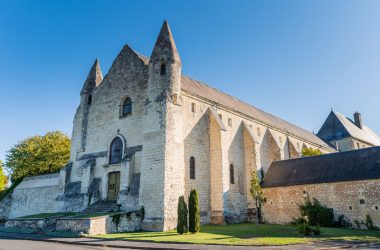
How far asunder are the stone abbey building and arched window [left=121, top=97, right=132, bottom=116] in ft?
0.28

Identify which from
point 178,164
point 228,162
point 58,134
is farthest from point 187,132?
point 58,134

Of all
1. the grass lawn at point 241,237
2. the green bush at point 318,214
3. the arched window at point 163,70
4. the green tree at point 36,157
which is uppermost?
the arched window at point 163,70

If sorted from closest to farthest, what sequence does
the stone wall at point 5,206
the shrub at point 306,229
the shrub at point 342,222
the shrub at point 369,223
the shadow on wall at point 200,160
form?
the shrub at point 306,229 < the shrub at point 369,223 < the shrub at point 342,222 < the shadow on wall at point 200,160 < the stone wall at point 5,206

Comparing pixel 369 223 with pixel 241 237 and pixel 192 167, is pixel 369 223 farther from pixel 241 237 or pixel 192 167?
pixel 192 167

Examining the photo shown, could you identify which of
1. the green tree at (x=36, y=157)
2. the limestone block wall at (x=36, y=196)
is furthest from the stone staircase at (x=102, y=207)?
the green tree at (x=36, y=157)

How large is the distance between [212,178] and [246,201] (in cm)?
510

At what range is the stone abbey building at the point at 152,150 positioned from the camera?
69.3 feet

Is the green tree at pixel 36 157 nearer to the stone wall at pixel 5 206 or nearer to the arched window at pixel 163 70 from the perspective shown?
the stone wall at pixel 5 206

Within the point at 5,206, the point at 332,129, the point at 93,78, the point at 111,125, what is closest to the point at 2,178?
the point at 5,206

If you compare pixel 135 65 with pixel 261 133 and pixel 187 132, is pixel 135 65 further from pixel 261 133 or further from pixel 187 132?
pixel 261 133

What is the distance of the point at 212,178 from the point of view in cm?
2466

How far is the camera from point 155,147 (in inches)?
837

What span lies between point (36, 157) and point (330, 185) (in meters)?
36.5

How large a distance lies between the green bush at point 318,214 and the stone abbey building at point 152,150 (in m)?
5.36
